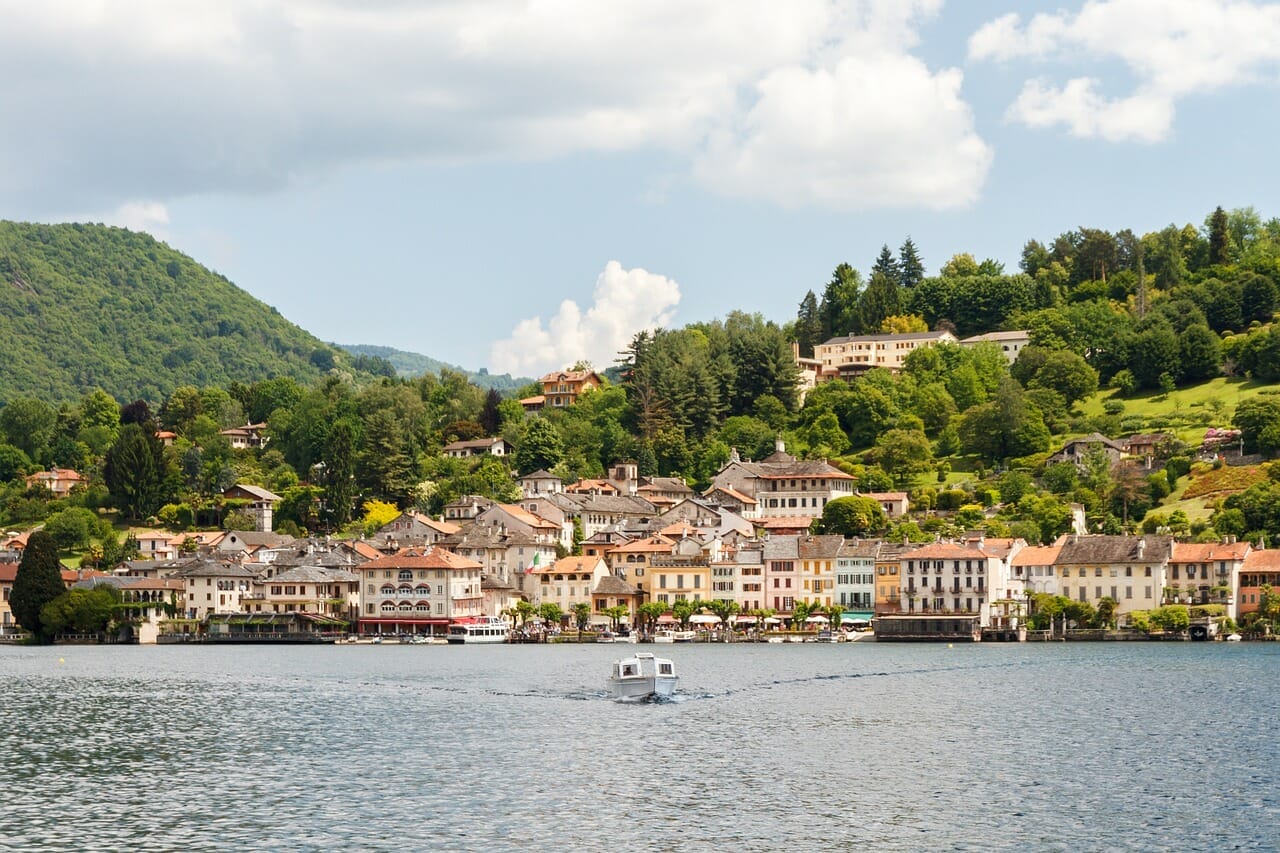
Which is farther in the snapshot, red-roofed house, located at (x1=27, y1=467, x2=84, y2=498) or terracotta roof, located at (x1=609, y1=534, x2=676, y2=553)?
red-roofed house, located at (x1=27, y1=467, x2=84, y2=498)

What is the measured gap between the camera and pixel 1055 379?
168 metres

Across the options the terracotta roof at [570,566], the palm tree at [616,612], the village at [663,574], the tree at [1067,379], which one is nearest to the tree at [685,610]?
the village at [663,574]

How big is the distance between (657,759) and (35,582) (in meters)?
80.6

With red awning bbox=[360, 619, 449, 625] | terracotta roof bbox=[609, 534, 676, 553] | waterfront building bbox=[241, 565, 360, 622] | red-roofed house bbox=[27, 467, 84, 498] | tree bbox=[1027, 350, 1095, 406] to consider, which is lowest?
red awning bbox=[360, 619, 449, 625]

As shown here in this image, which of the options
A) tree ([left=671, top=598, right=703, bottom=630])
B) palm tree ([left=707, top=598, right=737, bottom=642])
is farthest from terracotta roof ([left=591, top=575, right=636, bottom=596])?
palm tree ([left=707, top=598, right=737, bottom=642])

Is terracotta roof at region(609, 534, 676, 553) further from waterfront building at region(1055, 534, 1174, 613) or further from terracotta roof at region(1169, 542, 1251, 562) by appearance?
terracotta roof at region(1169, 542, 1251, 562)

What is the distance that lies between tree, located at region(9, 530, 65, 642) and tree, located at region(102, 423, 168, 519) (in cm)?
3728

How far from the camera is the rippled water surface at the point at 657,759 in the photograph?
1613 inches

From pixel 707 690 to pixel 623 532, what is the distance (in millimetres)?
62717

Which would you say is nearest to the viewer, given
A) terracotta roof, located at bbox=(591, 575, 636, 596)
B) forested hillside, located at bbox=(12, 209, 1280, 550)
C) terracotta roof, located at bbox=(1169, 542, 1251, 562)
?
terracotta roof, located at bbox=(1169, 542, 1251, 562)

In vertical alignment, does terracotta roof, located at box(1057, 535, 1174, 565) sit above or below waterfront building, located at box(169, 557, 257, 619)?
above

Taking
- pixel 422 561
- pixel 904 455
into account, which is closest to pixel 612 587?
pixel 422 561

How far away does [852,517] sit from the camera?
135000mm

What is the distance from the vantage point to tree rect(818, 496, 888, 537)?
443 feet
